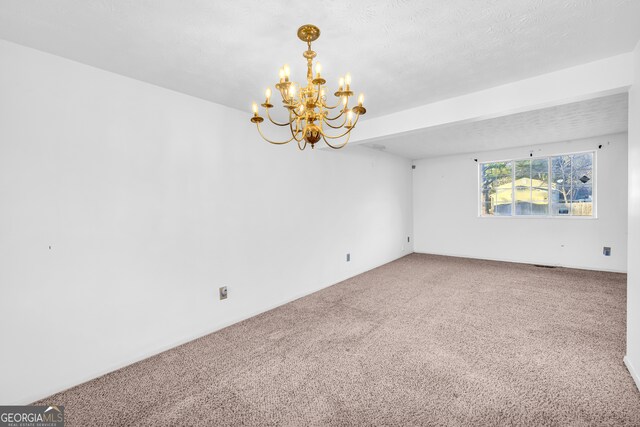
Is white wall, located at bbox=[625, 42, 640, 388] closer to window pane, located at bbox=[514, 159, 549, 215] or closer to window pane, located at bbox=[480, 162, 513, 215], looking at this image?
window pane, located at bbox=[514, 159, 549, 215]

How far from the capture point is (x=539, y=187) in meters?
5.59

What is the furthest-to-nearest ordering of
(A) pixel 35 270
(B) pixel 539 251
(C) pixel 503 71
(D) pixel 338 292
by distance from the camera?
(B) pixel 539 251 < (D) pixel 338 292 < (C) pixel 503 71 < (A) pixel 35 270

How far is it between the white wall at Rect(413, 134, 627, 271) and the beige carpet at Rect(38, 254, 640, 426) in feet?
5.93

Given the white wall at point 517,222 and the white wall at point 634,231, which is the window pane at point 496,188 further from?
the white wall at point 634,231

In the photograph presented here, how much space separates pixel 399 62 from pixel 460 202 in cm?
503

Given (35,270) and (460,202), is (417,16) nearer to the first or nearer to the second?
(35,270)

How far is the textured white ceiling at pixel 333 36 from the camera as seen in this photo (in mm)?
1549

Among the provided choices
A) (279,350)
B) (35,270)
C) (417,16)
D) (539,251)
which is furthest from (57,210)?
(539,251)

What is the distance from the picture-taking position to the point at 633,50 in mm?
→ 2027

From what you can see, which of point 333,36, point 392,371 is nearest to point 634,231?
point 392,371

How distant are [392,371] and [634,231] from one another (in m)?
2.02

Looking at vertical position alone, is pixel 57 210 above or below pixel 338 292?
above

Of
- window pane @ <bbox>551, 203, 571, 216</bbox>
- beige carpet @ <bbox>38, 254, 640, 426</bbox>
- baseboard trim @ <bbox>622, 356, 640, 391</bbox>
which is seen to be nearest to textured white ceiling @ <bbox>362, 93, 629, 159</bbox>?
window pane @ <bbox>551, 203, 571, 216</bbox>

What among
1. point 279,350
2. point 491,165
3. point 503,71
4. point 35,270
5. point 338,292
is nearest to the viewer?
point 35,270
